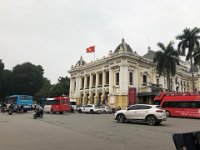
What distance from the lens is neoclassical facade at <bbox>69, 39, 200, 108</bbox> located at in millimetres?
40625

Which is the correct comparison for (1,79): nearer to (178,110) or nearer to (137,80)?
(137,80)

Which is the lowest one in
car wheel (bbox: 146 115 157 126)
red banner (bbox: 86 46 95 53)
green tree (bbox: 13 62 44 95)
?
car wheel (bbox: 146 115 157 126)

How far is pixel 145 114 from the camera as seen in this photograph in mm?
16281

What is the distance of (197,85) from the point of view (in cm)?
6294

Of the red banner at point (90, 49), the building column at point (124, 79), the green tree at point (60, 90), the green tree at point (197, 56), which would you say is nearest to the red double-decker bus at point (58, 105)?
the building column at point (124, 79)

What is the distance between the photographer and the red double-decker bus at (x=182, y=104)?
24766 mm

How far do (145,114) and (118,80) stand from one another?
2620 cm

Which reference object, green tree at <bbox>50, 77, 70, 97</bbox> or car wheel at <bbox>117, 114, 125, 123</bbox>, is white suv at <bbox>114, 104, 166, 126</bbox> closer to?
car wheel at <bbox>117, 114, 125, 123</bbox>

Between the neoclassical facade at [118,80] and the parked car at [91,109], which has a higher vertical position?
the neoclassical facade at [118,80]

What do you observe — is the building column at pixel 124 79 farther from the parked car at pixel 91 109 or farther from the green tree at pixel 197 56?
the green tree at pixel 197 56

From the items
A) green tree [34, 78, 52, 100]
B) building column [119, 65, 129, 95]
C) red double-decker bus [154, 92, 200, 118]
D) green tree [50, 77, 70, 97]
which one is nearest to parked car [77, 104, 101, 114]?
building column [119, 65, 129, 95]

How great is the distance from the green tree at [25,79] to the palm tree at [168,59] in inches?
1538

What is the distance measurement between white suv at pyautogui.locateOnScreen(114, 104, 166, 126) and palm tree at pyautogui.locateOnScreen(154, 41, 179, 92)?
863 inches

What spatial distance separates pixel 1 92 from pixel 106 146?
63.9 meters
